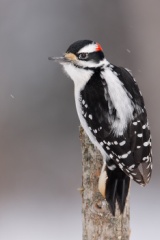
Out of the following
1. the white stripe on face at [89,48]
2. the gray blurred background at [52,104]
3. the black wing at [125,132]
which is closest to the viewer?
the black wing at [125,132]

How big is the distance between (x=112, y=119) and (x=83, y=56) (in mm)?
451

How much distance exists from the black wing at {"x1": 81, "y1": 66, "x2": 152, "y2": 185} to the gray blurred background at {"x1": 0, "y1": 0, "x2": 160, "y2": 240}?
2.74 m

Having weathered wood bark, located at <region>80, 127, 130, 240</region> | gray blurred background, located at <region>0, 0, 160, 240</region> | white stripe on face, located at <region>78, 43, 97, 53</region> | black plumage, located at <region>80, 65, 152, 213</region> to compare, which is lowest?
weathered wood bark, located at <region>80, 127, 130, 240</region>

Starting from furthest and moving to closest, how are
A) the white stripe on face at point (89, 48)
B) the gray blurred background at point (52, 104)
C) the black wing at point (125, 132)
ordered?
the gray blurred background at point (52, 104) < the white stripe on face at point (89, 48) < the black wing at point (125, 132)

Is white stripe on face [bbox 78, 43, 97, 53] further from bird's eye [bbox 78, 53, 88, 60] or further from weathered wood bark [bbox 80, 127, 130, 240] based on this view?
weathered wood bark [bbox 80, 127, 130, 240]

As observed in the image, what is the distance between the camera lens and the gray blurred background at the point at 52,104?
7598 mm

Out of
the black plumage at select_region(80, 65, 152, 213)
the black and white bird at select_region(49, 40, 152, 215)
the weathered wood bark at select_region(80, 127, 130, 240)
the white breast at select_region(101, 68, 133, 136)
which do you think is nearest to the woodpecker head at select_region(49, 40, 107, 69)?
the black and white bird at select_region(49, 40, 152, 215)

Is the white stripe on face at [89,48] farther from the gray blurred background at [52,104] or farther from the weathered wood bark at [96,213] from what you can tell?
the gray blurred background at [52,104]

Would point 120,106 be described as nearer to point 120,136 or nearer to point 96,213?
point 120,136

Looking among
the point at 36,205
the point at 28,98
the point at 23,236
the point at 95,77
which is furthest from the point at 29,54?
the point at 95,77

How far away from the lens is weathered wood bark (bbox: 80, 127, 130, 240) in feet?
14.6

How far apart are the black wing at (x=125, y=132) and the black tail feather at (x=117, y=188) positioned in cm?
10

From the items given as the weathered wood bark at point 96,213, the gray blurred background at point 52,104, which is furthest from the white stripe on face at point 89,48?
the gray blurred background at point 52,104

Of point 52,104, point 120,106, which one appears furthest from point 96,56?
point 52,104
